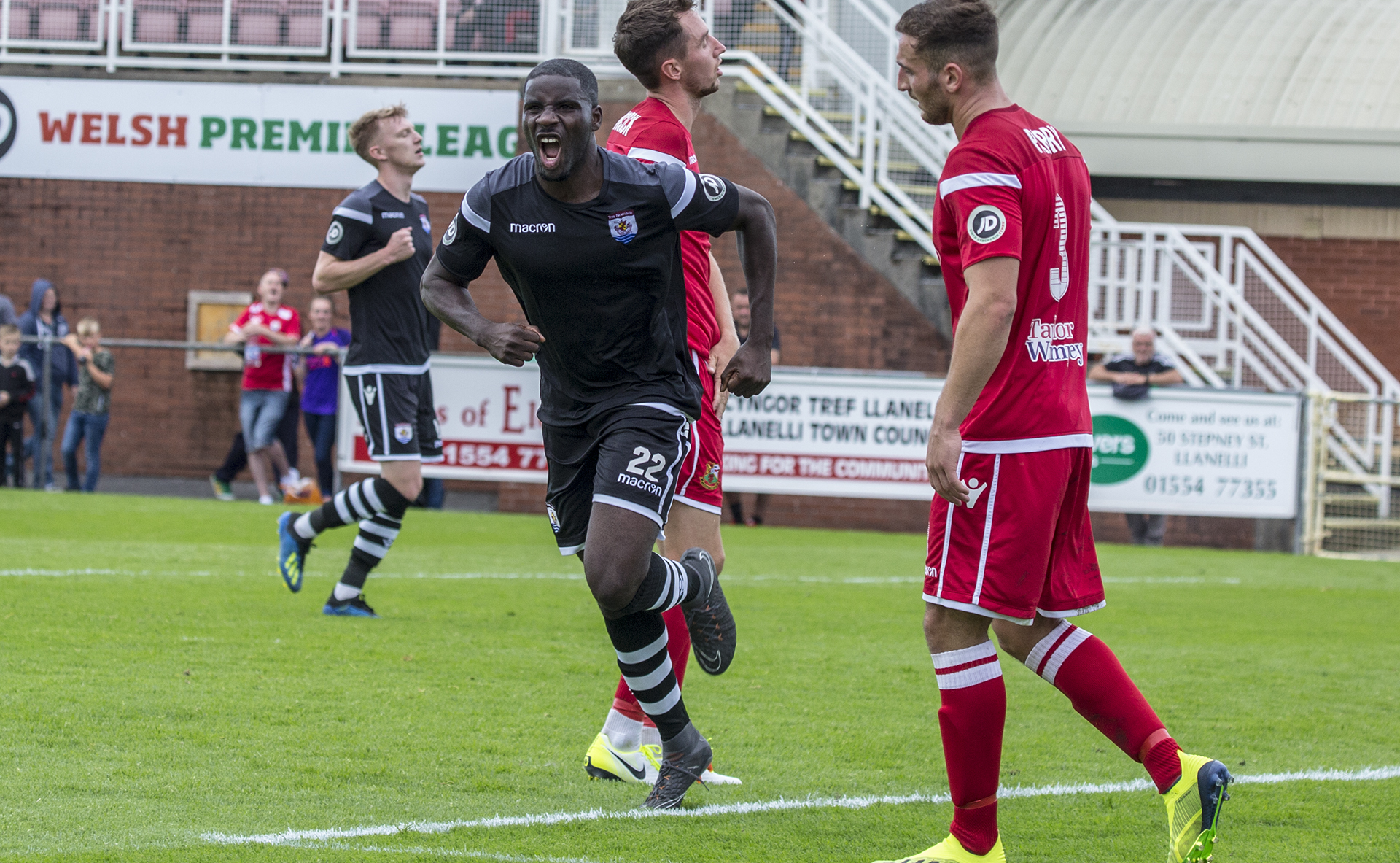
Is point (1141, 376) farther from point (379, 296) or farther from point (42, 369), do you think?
point (42, 369)

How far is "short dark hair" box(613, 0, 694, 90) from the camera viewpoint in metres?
5.13

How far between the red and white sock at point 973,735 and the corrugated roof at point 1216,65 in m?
16.7

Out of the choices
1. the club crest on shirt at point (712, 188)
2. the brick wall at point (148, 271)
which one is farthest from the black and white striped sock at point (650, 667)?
the brick wall at point (148, 271)

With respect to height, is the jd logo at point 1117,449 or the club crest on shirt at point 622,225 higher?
the club crest on shirt at point 622,225

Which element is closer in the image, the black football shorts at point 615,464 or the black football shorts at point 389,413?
the black football shorts at point 615,464

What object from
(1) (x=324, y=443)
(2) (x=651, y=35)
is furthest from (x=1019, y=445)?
(1) (x=324, y=443)

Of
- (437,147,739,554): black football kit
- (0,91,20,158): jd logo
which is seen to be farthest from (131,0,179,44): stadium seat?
(437,147,739,554): black football kit

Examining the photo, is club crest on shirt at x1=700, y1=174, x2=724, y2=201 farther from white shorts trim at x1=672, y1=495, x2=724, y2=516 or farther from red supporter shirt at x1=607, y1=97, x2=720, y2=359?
white shorts trim at x1=672, y1=495, x2=724, y2=516

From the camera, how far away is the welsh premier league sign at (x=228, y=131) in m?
18.3

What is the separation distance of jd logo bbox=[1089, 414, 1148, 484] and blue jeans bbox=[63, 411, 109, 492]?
1010 centimetres

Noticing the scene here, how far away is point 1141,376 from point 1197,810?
11.4 meters

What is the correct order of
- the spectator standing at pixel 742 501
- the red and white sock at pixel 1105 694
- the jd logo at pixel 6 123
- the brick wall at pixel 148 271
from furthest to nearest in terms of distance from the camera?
1. the brick wall at pixel 148 271
2. the jd logo at pixel 6 123
3. the spectator standing at pixel 742 501
4. the red and white sock at pixel 1105 694

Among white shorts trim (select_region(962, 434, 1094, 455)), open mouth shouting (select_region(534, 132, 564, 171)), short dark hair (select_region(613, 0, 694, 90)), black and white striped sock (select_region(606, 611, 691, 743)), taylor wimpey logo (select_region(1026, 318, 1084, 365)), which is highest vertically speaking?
short dark hair (select_region(613, 0, 694, 90))

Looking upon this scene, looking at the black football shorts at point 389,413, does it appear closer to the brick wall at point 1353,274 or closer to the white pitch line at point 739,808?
the white pitch line at point 739,808
